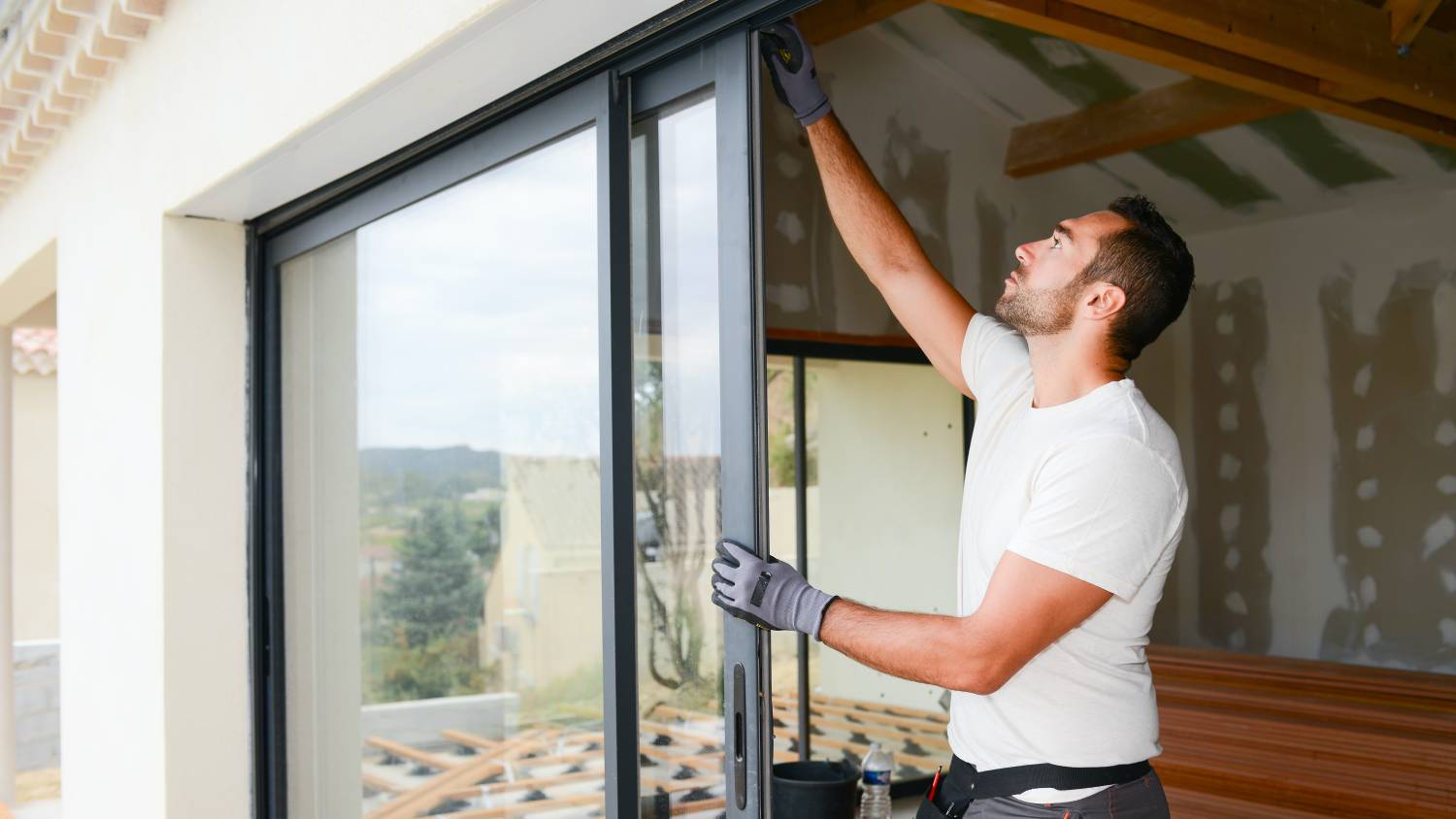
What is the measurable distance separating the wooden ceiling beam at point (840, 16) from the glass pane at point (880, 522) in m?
1.50

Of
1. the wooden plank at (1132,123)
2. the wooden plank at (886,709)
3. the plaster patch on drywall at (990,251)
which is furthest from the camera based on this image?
the plaster patch on drywall at (990,251)

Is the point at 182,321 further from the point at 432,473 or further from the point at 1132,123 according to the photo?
the point at 1132,123

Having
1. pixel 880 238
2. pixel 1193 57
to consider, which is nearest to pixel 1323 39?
pixel 1193 57

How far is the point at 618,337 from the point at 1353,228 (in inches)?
215

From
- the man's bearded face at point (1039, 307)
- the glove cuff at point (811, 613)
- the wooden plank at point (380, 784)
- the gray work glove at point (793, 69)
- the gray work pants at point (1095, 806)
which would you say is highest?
the gray work glove at point (793, 69)

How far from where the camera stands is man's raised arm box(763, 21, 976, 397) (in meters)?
2.00

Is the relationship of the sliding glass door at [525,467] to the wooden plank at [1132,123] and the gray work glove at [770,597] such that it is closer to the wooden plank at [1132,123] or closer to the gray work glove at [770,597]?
the gray work glove at [770,597]

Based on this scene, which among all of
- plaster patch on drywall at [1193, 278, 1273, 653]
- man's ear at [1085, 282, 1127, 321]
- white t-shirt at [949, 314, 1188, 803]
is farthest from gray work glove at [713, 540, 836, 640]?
plaster patch on drywall at [1193, 278, 1273, 653]

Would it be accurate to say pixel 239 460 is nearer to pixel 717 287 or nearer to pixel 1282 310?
pixel 717 287

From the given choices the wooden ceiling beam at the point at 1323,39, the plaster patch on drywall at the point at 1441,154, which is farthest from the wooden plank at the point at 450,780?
the plaster patch on drywall at the point at 1441,154

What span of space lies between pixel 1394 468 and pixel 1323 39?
9.46 ft

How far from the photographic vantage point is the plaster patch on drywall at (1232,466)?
6.40 meters

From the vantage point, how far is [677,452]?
181 centimetres

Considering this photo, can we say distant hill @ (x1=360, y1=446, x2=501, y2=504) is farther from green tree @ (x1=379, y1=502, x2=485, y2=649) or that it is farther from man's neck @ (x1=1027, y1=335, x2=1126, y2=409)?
man's neck @ (x1=1027, y1=335, x2=1126, y2=409)
